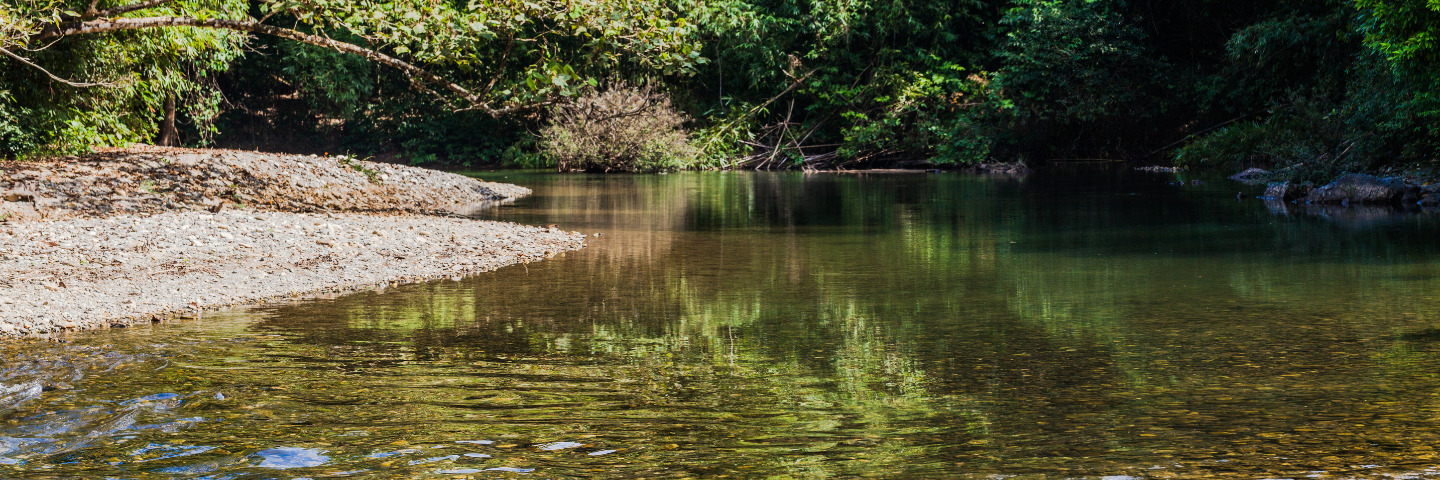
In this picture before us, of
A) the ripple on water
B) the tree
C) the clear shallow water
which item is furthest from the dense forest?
the ripple on water

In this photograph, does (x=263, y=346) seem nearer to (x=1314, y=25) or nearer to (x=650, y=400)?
(x=650, y=400)

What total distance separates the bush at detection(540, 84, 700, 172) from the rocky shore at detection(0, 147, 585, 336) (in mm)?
15130

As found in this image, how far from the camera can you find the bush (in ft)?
110

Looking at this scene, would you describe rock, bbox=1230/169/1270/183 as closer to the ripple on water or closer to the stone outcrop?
the stone outcrop

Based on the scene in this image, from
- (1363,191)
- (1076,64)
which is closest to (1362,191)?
(1363,191)

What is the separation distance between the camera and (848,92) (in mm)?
37750

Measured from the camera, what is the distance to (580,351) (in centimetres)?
621

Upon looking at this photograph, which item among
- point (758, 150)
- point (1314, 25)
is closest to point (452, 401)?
point (1314, 25)

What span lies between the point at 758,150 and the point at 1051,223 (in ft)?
78.2

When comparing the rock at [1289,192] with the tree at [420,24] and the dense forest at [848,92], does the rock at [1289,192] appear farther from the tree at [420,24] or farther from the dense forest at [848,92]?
the tree at [420,24]

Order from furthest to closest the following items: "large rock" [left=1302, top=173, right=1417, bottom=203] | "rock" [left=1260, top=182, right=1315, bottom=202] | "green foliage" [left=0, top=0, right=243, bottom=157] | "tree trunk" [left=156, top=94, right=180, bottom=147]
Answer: "tree trunk" [left=156, top=94, right=180, bottom=147] → "rock" [left=1260, top=182, right=1315, bottom=202] → "large rock" [left=1302, top=173, right=1417, bottom=203] → "green foliage" [left=0, top=0, right=243, bottom=157]

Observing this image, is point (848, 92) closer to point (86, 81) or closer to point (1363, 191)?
point (1363, 191)

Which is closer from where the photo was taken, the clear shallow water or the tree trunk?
the clear shallow water

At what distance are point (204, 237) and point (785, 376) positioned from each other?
22.2 ft
